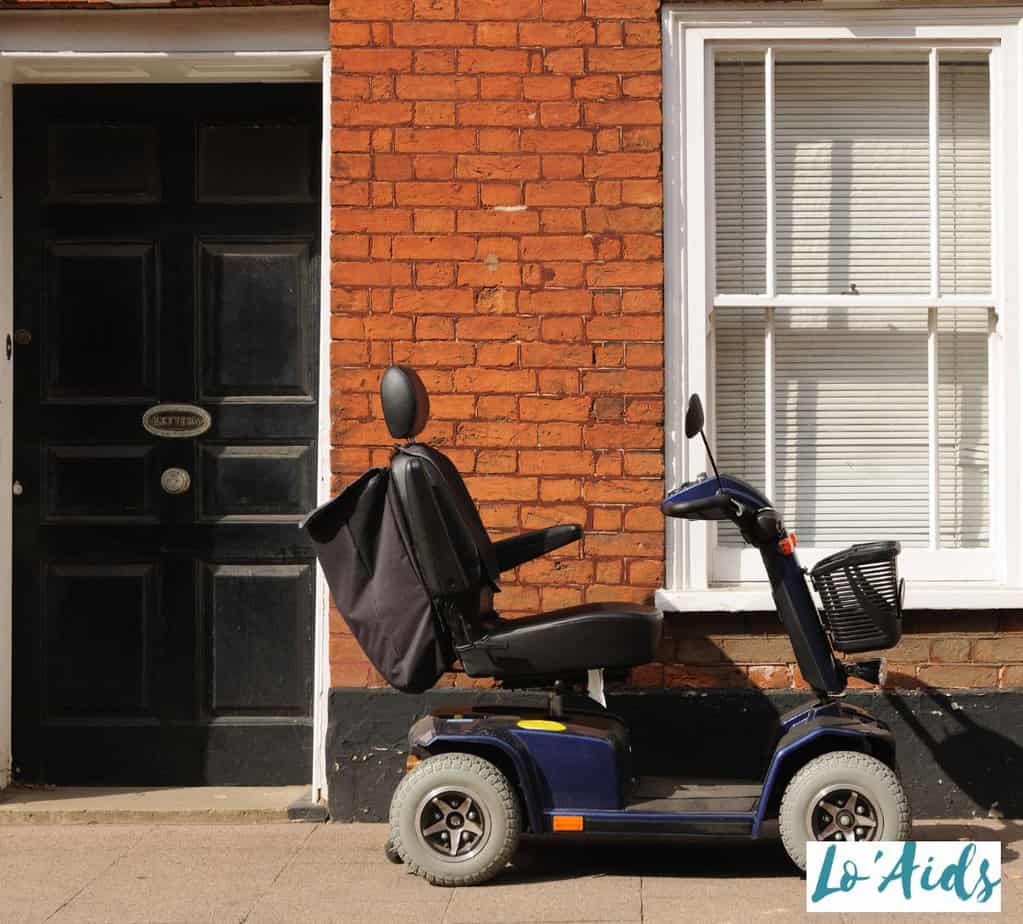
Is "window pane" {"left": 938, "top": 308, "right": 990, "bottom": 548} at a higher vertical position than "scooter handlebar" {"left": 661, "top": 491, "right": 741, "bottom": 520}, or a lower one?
higher

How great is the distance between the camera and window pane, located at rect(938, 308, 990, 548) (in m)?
5.89

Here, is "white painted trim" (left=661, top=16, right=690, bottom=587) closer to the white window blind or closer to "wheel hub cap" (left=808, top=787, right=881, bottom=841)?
the white window blind

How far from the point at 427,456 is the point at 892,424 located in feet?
6.46

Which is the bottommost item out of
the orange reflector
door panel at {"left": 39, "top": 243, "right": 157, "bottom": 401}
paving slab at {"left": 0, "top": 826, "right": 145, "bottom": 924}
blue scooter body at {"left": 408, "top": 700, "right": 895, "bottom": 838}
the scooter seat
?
paving slab at {"left": 0, "top": 826, "right": 145, "bottom": 924}

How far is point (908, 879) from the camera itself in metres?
4.53

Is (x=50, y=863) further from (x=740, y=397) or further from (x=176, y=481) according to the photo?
(x=740, y=397)

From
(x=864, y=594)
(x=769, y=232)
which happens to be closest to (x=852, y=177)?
(x=769, y=232)

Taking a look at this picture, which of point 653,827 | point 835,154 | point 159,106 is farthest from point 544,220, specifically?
point 653,827

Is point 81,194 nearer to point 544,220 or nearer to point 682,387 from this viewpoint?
point 544,220

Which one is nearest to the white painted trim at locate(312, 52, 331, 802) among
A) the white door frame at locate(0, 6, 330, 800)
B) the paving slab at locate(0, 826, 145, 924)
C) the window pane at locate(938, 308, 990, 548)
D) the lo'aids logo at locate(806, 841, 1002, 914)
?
the white door frame at locate(0, 6, 330, 800)

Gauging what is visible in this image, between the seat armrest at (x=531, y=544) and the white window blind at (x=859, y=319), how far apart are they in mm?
909

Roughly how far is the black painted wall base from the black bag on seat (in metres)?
0.81

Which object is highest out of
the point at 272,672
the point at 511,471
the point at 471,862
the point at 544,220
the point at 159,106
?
the point at 159,106

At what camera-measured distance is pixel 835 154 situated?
19.5 feet
